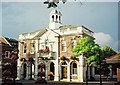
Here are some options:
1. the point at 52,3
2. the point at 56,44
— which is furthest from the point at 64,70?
the point at 52,3

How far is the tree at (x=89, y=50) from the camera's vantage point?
28172mm

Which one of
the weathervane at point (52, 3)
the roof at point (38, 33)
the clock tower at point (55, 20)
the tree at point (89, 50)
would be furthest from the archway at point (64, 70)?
the weathervane at point (52, 3)

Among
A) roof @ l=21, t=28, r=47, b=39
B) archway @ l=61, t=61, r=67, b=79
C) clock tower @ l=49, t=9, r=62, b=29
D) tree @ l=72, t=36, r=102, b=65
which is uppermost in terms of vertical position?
clock tower @ l=49, t=9, r=62, b=29

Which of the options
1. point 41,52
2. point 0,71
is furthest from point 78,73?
point 0,71

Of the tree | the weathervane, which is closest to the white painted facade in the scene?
the tree

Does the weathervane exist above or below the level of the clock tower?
below

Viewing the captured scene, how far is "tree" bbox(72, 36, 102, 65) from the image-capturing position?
92.4 ft

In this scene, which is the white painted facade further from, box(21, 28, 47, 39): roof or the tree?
the tree

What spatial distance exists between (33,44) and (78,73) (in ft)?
27.1

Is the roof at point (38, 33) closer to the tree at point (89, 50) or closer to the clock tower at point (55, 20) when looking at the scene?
the clock tower at point (55, 20)

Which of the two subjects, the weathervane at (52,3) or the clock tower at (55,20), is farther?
the clock tower at (55,20)

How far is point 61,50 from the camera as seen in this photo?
32.7m

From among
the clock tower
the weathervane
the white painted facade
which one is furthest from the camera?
the clock tower

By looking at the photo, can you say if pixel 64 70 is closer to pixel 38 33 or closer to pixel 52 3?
pixel 38 33
